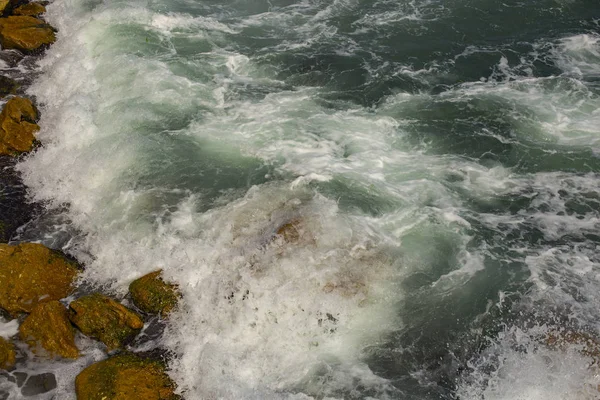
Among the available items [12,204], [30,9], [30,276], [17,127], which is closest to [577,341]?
[30,276]

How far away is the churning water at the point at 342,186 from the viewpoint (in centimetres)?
971

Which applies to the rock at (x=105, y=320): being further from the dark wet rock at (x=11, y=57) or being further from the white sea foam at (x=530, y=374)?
the dark wet rock at (x=11, y=57)

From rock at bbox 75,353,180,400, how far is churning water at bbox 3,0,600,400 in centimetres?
37

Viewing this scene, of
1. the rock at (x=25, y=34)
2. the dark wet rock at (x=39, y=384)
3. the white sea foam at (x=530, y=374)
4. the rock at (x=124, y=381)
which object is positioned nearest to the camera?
the rock at (x=124, y=381)

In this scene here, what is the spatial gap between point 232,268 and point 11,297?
4.63 m

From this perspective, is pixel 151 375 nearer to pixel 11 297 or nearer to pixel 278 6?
pixel 11 297

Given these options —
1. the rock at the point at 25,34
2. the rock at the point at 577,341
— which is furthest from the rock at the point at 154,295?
the rock at the point at 25,34

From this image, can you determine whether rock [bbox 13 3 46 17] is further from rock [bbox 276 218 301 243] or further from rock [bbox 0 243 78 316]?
rock [bbox 276 218 301 243]

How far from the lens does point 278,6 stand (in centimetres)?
2216

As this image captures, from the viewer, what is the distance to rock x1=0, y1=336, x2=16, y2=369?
9414 mm

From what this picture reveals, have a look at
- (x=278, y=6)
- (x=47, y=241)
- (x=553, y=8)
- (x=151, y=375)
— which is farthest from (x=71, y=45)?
(x=553, y=8)

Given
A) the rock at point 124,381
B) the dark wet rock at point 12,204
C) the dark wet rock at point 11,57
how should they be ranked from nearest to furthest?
the rock at point 124,381 < the dark wet rock at point 12,204 < the dark wet rock at point 11,57

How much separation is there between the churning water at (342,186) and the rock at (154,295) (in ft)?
1.30

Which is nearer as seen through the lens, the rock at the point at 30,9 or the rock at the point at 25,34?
the rock at the point at 25,34
